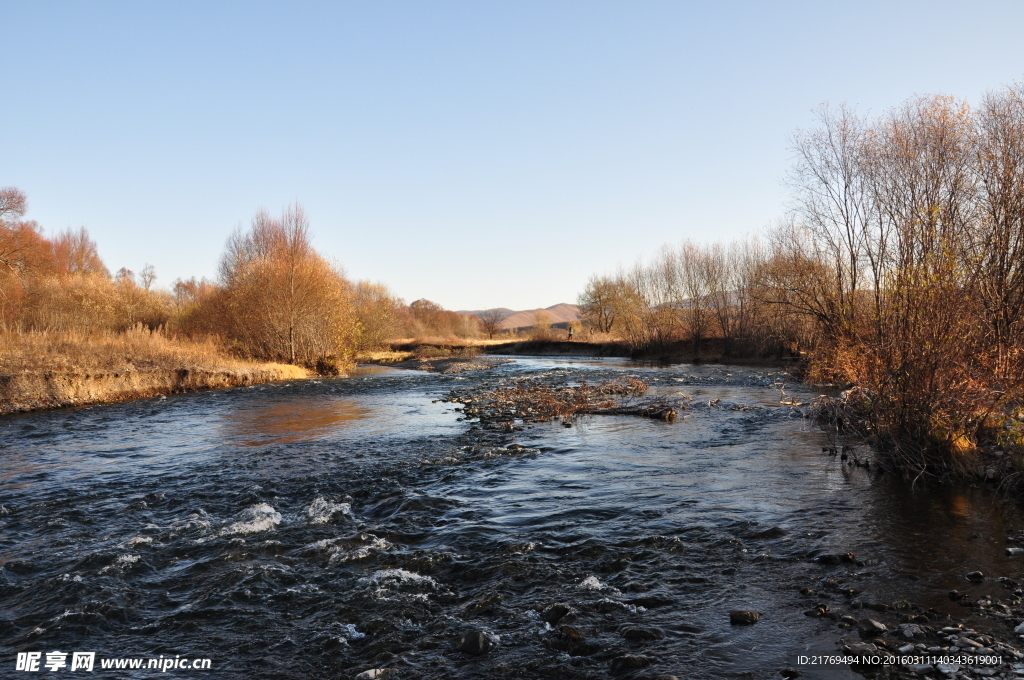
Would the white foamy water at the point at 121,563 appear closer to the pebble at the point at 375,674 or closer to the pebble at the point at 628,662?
the pebble at the point at 375,674

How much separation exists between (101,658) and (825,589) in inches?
230

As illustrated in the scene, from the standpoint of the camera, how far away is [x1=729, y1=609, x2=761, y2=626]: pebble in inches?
177

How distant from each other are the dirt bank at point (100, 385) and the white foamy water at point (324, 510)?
15.3 m

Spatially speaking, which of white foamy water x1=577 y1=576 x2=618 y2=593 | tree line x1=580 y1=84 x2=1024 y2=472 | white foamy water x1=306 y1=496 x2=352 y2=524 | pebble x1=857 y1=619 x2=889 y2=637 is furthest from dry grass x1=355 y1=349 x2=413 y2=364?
pebble x1=857 y1=619 x2=889 y2=637

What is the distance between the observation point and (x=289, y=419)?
1603 cm

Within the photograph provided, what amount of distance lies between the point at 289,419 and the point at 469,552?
1150 centimetres

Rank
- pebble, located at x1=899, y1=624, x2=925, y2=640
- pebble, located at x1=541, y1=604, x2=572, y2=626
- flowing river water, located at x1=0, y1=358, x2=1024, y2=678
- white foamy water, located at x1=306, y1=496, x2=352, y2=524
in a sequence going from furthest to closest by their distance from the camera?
white foamy water, located at x1=306, y1=496, x2=352, y2=524, pebble, located at x1=541, y1=604, x2=572, y2=626, flowing river water, located at x1=0, y1=358, x2=1024, y2=678, pebble, located at x1=899, y1=624, x2=925, y2=640

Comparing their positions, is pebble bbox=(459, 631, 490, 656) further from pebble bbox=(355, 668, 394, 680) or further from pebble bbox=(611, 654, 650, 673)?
pebble bbox=(611, 654, 650, 673)

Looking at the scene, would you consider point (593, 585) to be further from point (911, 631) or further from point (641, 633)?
point (911, 631)

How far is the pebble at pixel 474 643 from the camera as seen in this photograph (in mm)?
4176

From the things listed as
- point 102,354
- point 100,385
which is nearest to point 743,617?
point 100,385

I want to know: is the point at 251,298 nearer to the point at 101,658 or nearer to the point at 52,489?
the point at 52,489

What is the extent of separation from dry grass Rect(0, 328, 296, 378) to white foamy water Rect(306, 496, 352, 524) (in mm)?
16589

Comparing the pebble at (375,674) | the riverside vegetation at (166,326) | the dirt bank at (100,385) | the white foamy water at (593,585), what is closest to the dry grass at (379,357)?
the riverside vegetation at (166,326)
